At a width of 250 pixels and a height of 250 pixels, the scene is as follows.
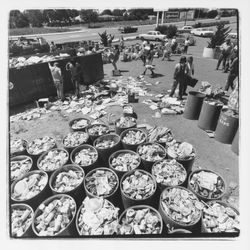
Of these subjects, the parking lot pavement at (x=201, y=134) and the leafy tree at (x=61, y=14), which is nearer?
the parking lot pavement at (x=201, y=134)

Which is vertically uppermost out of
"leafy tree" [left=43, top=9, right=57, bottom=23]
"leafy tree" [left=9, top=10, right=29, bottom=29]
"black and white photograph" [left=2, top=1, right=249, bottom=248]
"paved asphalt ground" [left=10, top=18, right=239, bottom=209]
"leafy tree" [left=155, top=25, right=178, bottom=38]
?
"leafy tree" [left=43, top=9, right=57, bottom=23]

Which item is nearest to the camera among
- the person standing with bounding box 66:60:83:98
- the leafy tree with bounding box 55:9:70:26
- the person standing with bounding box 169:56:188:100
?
the leafy tree with bounding box 55:9:70:26

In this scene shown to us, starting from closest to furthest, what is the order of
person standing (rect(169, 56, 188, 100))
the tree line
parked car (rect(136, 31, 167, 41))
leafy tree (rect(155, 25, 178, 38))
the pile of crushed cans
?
the pile of crushed cans, the tree line, person standing (rect(169, 56, 188, 100)), leafy tree (rect(155, 25, 178, 38)), parked car (rect(136, 31, 167, 41))

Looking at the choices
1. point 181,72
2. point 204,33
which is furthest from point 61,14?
point 204,33

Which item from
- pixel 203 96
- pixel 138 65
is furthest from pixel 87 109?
pixel 138 65

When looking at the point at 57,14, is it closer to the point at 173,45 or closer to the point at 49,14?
the point at 49,14

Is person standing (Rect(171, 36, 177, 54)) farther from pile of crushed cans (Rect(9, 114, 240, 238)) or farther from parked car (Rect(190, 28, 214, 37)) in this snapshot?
pile of crushed cans (Rect(9, 114, 240, 238))

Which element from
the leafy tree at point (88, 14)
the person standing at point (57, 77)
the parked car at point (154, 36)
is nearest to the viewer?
the leafy tree at point (88, 14)

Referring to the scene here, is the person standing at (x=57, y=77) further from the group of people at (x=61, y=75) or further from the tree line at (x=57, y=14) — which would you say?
the tree line at (x=57, y=14)

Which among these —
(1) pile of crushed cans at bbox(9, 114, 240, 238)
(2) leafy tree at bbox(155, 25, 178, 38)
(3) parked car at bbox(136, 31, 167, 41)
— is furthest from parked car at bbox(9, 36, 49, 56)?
(2) leafy tree at bbox(155, 25, 178, 38)

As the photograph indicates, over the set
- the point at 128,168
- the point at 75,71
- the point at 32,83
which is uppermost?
the point at 75,71

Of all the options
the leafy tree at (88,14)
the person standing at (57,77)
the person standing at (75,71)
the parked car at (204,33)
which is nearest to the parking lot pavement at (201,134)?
the person standing at (75,71)
